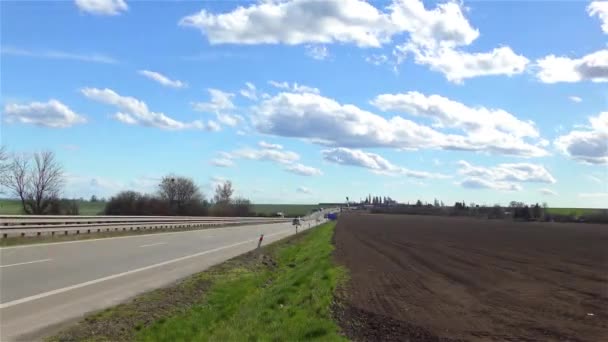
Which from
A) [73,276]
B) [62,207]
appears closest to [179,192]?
[62,207]

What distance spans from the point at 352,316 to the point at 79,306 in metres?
5.14

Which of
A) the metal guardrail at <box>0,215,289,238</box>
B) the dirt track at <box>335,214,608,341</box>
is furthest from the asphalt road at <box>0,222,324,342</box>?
the dirt track at <box>335,214,608,341</box>

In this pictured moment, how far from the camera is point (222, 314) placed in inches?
423

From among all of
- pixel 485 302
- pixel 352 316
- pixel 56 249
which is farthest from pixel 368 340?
pixel 56 249

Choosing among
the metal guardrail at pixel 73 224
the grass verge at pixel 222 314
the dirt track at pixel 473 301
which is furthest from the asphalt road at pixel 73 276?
the dirt track at pixel 473 301

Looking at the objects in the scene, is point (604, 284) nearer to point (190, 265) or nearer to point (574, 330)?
point (574, 330)

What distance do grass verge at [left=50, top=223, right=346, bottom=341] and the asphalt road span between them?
58cm

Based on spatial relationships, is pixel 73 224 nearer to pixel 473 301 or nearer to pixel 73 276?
pixel 73 276

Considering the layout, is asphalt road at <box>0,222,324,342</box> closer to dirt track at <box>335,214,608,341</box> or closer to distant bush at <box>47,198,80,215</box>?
dirt track at <box>335,214,608,341</box>

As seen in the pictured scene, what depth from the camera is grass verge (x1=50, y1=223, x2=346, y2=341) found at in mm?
8641

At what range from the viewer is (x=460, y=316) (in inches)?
413

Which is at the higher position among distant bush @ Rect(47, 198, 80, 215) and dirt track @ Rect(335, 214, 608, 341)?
distant bush @ Rect(47, 198, 80, 215)

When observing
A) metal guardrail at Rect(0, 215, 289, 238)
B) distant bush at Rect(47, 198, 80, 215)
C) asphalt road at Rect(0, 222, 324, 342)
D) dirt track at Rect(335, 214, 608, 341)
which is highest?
distant bush at Rect(47, 198, 80, 215)

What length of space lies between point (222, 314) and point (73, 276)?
228 inches
